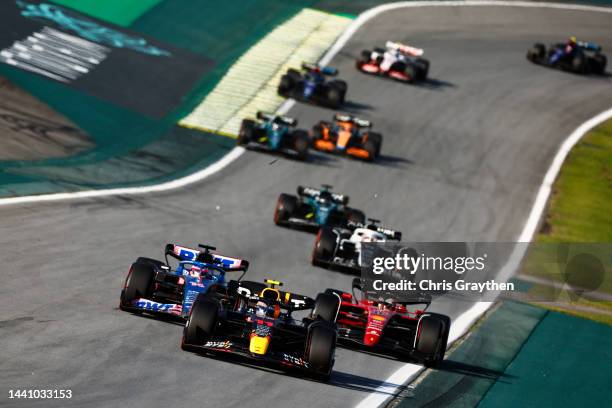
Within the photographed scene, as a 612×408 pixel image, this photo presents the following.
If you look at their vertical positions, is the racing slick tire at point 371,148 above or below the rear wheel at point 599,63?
above

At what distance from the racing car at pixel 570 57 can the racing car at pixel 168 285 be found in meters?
35.0

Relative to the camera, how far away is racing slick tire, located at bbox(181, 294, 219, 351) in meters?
18.0

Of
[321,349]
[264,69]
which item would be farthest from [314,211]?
[264,69]

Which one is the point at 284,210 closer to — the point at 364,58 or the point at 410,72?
the point at 410,72

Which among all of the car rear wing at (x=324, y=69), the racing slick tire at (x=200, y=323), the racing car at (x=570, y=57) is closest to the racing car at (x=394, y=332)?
the racing slick tire at (x=200, y=323)

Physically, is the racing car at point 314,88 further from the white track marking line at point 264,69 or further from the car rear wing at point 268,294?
the car rear wing at point 268,294

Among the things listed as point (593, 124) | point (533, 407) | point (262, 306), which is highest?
point (262, 306)

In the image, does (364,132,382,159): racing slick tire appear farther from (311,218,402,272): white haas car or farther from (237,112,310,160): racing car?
(311,218,402,272): white haas car

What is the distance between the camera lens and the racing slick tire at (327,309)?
67.9 feet

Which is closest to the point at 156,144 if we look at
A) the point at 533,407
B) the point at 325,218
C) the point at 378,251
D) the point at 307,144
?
the point at 307,144

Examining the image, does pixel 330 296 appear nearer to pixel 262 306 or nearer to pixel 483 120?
pixel 262 306

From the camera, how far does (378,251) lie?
1063 inches

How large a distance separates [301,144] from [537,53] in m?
19.5

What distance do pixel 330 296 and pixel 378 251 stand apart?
242 inches
